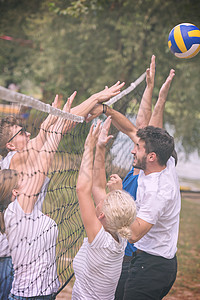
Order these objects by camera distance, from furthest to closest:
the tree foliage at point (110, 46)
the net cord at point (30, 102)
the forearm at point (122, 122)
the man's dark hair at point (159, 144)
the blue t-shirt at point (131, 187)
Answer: the tree foliage at point (110, 46) < the forearm at point (122, 122) < the blue t-shirt at point (131, 187) < the man's dark hair at point (159, 144) < the net cord at point (30, 102)

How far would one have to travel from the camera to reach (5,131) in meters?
2.81

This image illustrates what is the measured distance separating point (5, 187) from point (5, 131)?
23.7 inches

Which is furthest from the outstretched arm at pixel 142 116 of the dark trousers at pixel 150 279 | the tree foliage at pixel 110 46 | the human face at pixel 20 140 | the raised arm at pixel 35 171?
the tree foliage at pixel 110 46

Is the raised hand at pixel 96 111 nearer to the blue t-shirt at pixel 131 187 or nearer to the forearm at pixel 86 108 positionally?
the forearm at pixel 86 108

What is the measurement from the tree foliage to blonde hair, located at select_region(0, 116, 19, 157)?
7.77 metres

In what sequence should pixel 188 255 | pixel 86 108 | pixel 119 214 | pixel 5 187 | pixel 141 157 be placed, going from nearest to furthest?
pixel 119 214, pixel 5 187, pixel 141 157, pixel 86 108, pixel 188 255

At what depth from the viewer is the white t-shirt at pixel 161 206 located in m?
2.73

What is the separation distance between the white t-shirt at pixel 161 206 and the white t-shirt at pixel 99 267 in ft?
1.46

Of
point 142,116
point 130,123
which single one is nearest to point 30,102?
point 130,123

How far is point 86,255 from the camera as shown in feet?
7.86

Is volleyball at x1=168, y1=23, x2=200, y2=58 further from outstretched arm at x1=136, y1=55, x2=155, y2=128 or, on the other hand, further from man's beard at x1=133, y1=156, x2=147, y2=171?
man's beard at x1=133, y1=156, x2=147, y2=171

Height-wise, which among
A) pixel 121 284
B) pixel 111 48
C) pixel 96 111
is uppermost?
pixel 111 48

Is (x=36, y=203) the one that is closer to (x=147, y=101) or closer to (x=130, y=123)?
(x=130, y=123)

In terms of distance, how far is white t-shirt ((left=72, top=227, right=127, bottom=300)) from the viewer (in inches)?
90.4
